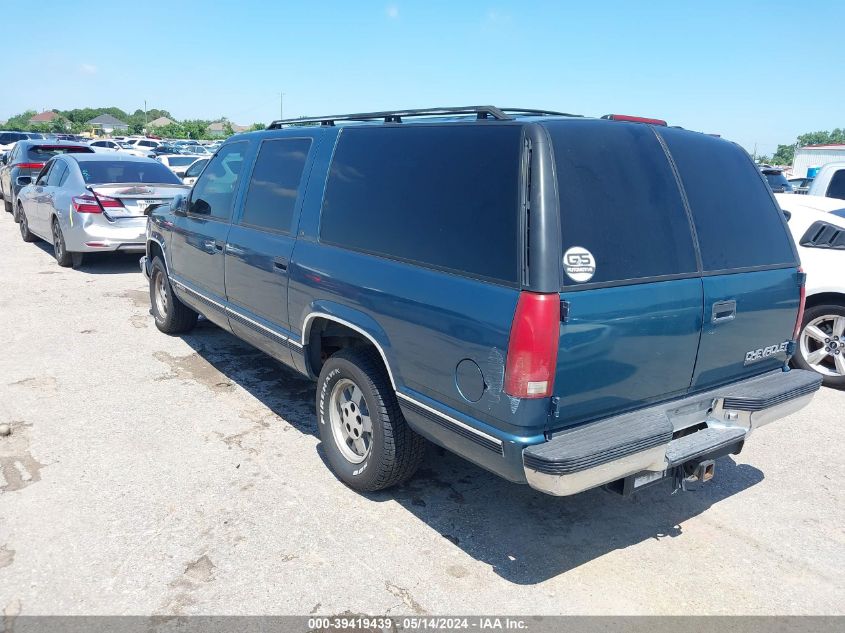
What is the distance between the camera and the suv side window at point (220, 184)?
5.07 m

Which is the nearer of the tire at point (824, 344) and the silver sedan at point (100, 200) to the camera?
the tire at point (824, 344)

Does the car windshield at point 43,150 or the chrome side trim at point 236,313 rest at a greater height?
the car windshield at point 43,150

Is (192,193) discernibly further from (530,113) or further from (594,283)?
(594,283)

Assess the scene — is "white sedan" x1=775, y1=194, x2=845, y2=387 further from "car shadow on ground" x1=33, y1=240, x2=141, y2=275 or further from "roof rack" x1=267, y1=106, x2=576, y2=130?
"car shadow on ground" x1=33, y1=240, x2=141, y2=275

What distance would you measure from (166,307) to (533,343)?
506 cm

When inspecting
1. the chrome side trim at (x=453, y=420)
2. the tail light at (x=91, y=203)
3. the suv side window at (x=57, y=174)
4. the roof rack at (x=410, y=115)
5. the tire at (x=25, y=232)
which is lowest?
the tire at (x=25, y=232)

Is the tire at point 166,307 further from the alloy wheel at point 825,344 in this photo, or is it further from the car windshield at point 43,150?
the car windshield at point 43,150

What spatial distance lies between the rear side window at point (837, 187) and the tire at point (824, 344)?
3269 millimetres

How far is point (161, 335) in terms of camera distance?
22.6 ft

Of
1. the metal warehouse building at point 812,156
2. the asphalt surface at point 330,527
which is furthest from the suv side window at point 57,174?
the metal warehouse building at point 812,156

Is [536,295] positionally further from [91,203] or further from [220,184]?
[91,203]

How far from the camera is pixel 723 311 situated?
3266 millimetres

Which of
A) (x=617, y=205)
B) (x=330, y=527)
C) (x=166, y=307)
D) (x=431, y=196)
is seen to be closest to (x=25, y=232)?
(x=166, y=307)

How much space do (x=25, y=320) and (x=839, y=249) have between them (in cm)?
816
